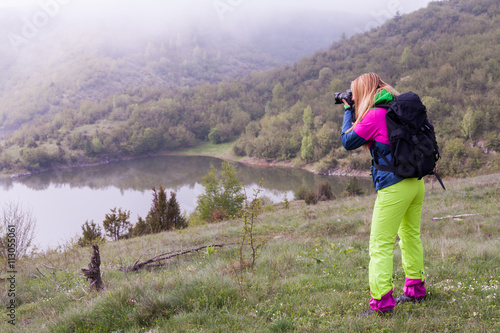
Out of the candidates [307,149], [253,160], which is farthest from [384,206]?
[253,160]

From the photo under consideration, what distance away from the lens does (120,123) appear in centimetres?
10125

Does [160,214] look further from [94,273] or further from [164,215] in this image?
[94,273]

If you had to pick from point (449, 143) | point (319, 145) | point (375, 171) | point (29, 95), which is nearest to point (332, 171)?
point (319, 145)

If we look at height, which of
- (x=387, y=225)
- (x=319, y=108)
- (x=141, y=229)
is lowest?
(x=141, y=229)

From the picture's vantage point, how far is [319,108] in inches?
3071

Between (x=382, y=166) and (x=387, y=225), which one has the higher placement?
(x=382, y=166)

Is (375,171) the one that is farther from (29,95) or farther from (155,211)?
(29,95)

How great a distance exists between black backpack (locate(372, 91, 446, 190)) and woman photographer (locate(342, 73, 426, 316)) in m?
0.08

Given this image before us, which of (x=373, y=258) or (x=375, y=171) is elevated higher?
(x=375, y=171)

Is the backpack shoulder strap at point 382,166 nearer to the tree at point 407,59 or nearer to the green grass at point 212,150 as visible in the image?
the green grass at point 212,150

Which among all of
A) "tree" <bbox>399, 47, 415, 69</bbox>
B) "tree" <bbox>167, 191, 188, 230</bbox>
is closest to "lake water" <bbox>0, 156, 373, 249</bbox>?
"tree" <bbox>167, 191, 188, 230</bbox>

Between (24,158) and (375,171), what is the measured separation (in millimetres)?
88719

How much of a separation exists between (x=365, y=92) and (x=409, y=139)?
571 millimetres

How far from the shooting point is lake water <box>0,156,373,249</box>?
34312mm
